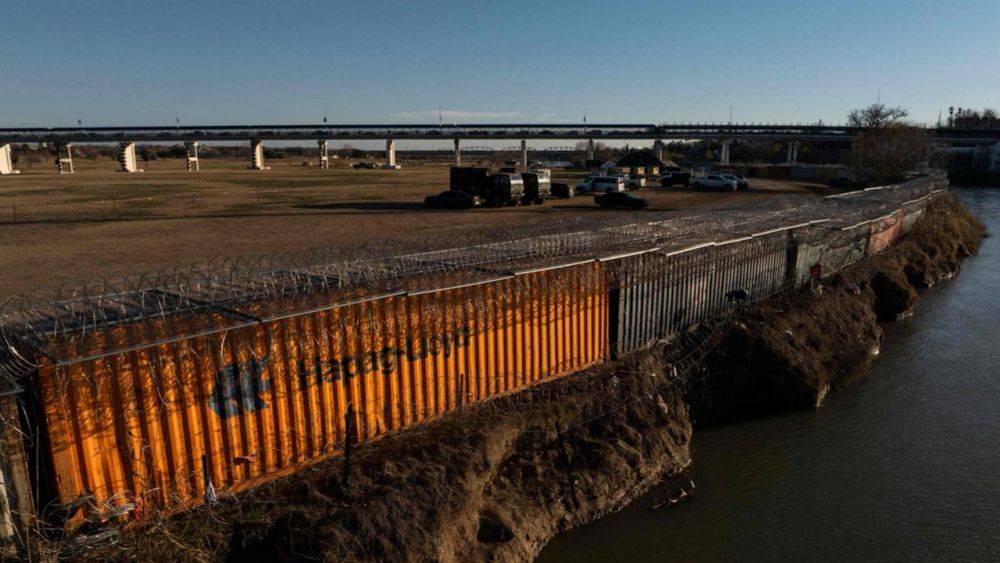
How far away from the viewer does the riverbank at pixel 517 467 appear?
23.4 feet

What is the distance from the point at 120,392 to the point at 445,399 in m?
4.78

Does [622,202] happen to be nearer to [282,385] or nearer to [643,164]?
[282,385]

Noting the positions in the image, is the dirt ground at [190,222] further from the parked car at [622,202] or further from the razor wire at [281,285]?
the razor wire at [281,285]

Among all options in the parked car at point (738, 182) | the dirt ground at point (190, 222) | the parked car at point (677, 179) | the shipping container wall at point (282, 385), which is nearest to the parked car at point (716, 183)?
the parked car at point (738, 182)

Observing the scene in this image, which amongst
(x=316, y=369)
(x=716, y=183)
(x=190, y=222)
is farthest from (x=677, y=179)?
(x=316, y=369)

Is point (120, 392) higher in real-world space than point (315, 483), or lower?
higher

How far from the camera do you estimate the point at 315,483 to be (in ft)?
26.6

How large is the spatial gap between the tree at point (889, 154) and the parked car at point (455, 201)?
147 feet

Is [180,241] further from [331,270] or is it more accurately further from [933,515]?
[933,515]

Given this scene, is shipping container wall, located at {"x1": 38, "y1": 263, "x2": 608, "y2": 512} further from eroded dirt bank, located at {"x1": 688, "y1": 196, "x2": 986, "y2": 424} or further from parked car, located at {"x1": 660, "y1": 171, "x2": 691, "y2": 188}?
parked car, located at {"x1": 660, "y1": 171, "x2": 691, "y2": 188}

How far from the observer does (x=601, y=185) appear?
52.3 m

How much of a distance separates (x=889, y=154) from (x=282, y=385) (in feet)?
224

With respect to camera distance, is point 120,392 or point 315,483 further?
point 315,483

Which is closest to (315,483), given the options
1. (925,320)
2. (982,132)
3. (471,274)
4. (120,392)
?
(120,392)
